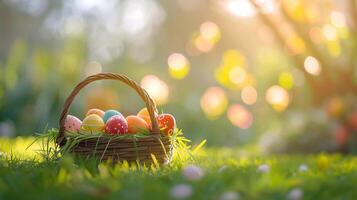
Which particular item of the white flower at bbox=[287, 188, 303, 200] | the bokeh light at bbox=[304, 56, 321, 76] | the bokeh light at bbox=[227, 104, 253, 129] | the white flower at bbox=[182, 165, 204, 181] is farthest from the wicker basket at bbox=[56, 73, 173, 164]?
the bokeh light at bbox=[227, 104, 253, 129]

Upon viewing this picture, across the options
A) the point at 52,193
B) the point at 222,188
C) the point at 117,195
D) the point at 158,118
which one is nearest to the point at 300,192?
the point at 222,188

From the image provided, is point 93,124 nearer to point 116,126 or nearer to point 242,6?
point 116,126

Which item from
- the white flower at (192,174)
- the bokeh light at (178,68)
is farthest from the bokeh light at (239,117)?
the white flower at (192,174)

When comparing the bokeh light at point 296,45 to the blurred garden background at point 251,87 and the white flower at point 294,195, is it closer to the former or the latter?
the blurred garden background at point 251,87

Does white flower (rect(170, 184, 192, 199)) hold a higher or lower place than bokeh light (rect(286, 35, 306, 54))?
lower

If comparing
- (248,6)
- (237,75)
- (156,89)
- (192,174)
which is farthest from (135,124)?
(156,89)

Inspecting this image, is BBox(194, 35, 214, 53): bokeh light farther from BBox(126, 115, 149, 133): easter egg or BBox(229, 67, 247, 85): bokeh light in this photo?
BBox(126, 115, 149, 133): easter egg

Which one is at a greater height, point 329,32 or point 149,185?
point 329,32
